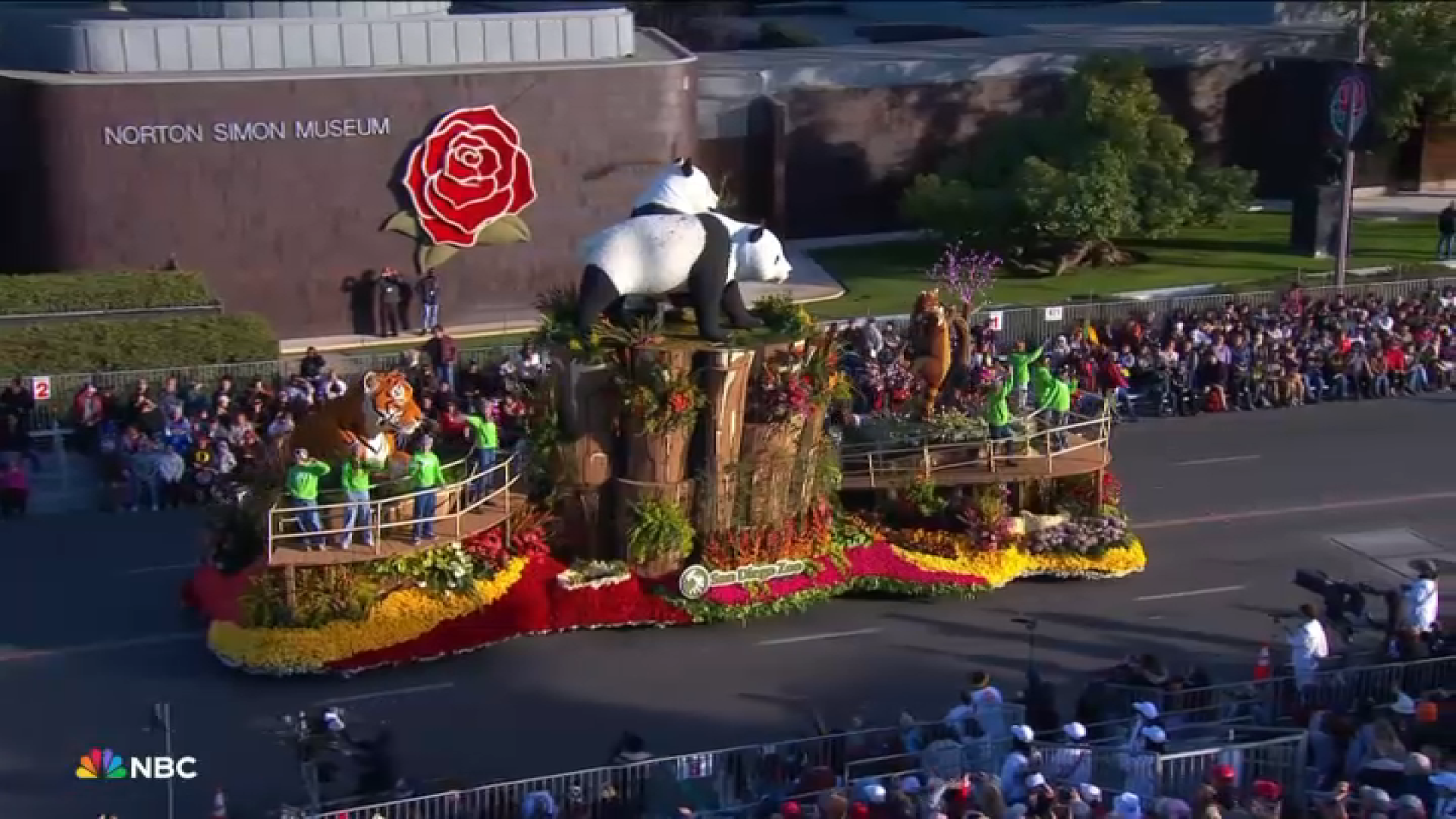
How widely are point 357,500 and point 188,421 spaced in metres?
7.53

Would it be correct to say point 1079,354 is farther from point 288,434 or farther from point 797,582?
point 288,434

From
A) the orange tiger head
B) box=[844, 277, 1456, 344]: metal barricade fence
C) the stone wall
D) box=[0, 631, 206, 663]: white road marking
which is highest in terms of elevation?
the stone wall

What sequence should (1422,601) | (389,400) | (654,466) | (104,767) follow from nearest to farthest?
(104,767), (1422,601), (389,400), (654,466)

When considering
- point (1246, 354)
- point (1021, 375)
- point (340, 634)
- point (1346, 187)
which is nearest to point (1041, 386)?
point (1021, 375)

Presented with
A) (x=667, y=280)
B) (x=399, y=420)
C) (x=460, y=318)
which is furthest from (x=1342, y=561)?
(x=460, y=318)

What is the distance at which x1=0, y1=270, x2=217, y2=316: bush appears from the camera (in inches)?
1310

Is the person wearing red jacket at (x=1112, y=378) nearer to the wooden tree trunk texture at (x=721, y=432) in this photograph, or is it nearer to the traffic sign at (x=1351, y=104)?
the traffic sign at (x=1351, y=104)

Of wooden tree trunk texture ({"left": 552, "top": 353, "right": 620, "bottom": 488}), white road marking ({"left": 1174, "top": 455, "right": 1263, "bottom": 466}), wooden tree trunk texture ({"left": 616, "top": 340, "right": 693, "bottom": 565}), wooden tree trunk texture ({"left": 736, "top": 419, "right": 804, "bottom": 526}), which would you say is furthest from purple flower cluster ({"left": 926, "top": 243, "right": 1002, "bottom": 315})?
wooden tree trunk texture ({"left": 552, "top": 353, "right": 620, "bottom": 488})

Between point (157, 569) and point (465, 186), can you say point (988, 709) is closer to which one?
point (157, 569)

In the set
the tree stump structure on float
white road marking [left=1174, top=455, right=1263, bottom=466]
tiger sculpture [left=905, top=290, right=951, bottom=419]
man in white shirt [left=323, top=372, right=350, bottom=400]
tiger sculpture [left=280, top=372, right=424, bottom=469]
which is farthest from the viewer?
white road marking [left=1174, top=455, right=1263, bottom=466]

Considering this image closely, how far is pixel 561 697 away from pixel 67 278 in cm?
1505

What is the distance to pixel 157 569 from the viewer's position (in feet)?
87.7

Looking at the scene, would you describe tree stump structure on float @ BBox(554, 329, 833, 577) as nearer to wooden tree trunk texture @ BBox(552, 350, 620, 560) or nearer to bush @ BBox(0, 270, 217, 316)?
wooden tree trunk texture @ BBox(552, 350, 620, 560)

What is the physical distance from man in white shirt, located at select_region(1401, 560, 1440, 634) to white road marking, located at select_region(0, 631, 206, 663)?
1295cm
